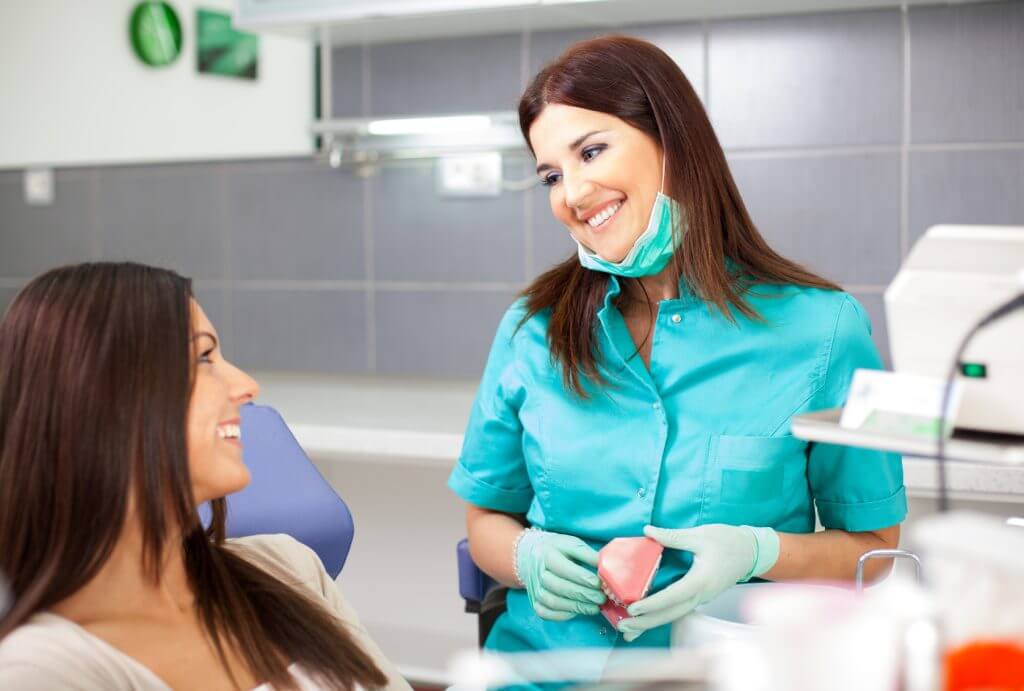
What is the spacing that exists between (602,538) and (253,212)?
2099 mm

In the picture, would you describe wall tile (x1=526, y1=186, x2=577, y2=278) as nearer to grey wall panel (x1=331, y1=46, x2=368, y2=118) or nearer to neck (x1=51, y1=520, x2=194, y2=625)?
grey wall panel (x1=331, y1=46, x2=368, y2=118)

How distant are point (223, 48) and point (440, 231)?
0.93 meters

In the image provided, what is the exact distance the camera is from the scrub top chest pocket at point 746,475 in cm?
154

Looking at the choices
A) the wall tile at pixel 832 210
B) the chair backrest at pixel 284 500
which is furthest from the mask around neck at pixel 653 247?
the wall tile at pixel 832 210

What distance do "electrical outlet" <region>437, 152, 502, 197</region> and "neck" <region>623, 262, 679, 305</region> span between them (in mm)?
1409

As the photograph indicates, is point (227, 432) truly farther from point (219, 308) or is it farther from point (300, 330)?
point (219, 308)

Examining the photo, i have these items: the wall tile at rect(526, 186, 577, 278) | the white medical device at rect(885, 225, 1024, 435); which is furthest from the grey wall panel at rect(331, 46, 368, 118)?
the white medical device at rect(885, 225, 1024, 435)

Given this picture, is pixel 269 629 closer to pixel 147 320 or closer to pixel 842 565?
pixel 147 320

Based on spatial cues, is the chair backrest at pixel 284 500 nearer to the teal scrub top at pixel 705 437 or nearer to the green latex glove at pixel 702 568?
the teal scrub top at pixel 705 437

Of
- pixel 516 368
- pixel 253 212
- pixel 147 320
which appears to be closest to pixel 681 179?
pixel 516 368

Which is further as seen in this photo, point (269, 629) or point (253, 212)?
point (253, 212)

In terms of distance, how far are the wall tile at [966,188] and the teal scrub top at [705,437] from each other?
120 centimetres

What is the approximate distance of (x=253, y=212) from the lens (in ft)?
11.1

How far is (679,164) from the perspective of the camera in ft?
5.19
